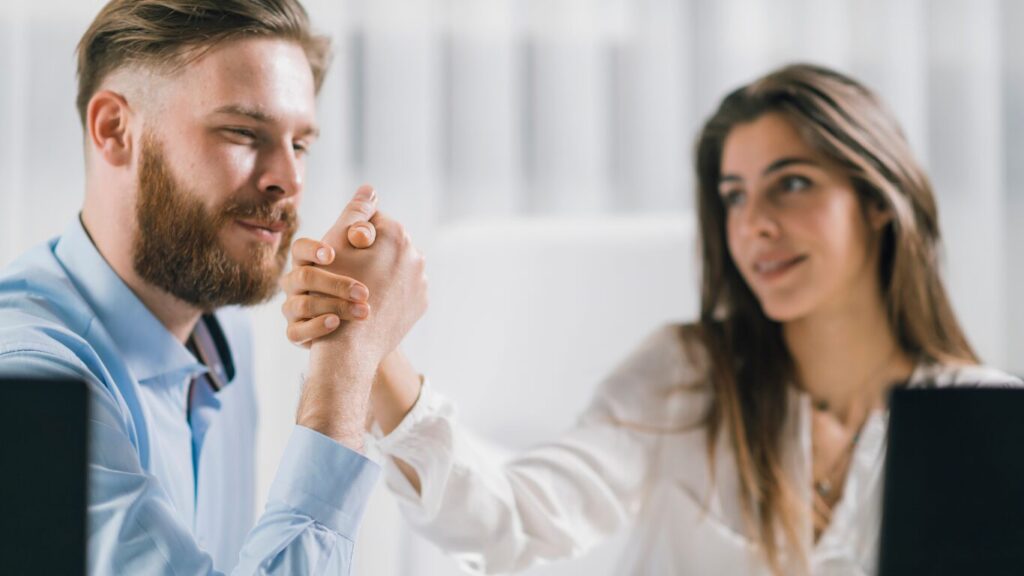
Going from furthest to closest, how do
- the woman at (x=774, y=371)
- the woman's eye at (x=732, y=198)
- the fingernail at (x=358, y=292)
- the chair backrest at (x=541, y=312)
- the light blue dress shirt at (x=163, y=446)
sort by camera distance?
the chair backrest at (x=541, y=312), the woman's eye at (x=732, y=198), the woman at (x=774, y=371), the fingernail at (x=358, y=292), the light blue dress shirt at (x=163, y=446)

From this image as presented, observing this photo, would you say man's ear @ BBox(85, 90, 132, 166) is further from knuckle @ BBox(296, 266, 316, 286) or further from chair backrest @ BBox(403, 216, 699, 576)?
chair backrest @ BBox(403, 216, 699, 576)

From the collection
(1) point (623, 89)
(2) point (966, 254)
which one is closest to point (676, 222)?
(1) point (623, 89)

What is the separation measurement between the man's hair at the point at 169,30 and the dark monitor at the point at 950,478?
0.71 m

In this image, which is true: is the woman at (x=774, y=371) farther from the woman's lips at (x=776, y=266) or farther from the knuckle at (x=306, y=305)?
the knuckle at (x=306, y=305)

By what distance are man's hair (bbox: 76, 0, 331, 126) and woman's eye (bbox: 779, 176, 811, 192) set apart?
73cm

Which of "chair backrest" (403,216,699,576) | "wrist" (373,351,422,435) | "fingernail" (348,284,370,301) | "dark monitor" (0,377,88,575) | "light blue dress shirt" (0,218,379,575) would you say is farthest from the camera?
"chair backrest" (403,216,699,576)

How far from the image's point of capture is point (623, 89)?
2.14 metres

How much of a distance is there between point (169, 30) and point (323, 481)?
18.1 inches

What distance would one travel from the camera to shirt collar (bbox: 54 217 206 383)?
991 millimetres

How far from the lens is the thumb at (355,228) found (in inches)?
38.3

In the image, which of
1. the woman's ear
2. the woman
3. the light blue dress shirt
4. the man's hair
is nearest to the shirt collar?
the light blue dress shirt

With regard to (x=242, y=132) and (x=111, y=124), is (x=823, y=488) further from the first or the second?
(x=111, y=124)

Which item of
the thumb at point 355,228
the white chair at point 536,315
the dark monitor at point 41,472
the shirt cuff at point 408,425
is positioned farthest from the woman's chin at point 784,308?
the dark monitor at point 41,472

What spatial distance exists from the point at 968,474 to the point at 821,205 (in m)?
0.86
